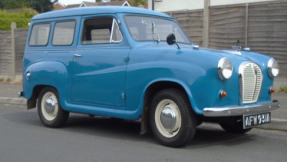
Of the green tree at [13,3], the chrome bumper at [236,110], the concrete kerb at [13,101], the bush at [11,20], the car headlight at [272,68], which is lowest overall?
the concrete kerb at [13,101]

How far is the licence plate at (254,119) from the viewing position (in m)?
5.35

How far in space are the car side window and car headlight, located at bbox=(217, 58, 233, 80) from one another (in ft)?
6.05

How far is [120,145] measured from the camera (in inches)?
227

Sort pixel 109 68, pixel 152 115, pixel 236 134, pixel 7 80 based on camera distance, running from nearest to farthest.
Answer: pixel 152 115 → pixel 109 68 → pixel 236 134 → pixel 7 80

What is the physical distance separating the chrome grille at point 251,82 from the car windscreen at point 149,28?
1674 millimetres

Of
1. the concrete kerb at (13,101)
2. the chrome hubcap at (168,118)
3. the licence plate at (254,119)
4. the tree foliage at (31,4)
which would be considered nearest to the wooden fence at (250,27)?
the licence plate at (254,119)

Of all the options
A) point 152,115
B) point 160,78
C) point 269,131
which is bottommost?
point 269,131

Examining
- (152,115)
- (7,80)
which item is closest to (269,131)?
(152,115)

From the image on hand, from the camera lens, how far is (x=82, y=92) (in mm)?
6609

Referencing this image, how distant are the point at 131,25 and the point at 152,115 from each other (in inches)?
63.7

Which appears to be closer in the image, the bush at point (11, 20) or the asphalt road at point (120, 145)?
the asphalt road at point (120, 145)

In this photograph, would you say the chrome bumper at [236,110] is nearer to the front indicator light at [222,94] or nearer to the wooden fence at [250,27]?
the front indicator light at [222,94]

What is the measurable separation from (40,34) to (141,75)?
2.97 m

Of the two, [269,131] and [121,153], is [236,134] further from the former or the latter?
[121,153]
